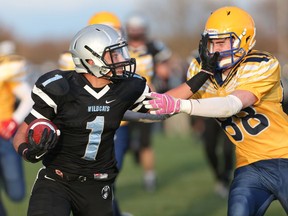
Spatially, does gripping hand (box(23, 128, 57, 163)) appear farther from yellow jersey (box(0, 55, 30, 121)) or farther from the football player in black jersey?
yellow jersey (box(0, 55, 30, 121))

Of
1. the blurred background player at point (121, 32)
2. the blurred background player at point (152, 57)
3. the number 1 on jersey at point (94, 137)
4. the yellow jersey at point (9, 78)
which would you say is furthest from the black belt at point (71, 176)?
the blurred background player at point (152, 57)

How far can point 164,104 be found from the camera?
462cm

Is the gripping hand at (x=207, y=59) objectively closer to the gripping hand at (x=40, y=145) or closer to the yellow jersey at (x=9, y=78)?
the gripping hand at (x=40, y=145)

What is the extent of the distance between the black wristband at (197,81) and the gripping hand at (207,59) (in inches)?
1.4

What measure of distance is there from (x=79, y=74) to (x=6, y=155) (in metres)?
2.38

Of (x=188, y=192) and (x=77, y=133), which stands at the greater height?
(x=77, y=133)

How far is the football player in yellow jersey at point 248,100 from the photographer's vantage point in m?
4.82

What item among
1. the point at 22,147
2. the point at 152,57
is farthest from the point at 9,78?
the point at 22,147

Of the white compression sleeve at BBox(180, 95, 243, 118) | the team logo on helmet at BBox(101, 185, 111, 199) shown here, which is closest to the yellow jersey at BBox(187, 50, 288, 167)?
the white compression sleeve at BBox(180, 95, 243, 118)

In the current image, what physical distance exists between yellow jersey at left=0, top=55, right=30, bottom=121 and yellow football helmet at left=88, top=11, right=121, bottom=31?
837mm

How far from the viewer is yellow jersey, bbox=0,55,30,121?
23.8 feet

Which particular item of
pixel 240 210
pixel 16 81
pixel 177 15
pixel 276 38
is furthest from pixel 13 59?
pixel 177 15

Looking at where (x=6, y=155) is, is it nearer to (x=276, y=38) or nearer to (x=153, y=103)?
(x=153, y=103)

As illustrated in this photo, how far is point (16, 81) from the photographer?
7.30m
